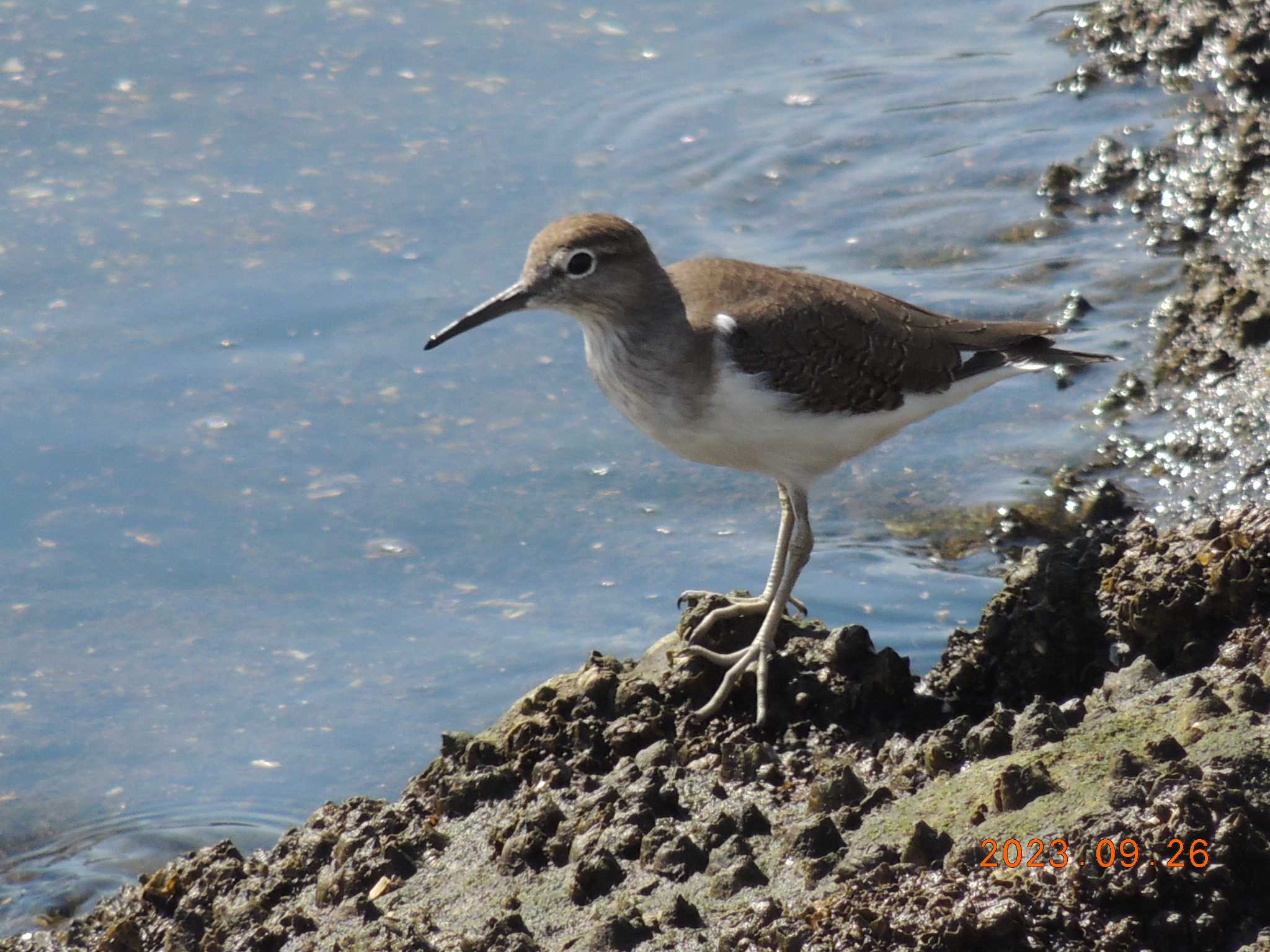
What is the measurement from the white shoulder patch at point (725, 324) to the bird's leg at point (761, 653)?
72 centimetres

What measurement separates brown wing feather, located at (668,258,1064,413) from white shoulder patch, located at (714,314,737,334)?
0.02 m

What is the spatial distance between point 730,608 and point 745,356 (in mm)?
952

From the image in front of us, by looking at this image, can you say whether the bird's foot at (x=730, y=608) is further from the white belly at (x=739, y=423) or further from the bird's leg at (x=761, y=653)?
the white belly at (x=739, y=423)

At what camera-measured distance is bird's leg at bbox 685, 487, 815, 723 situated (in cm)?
484

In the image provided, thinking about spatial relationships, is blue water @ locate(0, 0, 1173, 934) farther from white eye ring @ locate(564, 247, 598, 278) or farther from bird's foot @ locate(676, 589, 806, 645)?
white eye ring @ locate(564, 247, 598, 278)

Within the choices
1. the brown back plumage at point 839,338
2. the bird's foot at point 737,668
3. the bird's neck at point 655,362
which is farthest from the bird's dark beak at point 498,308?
the bird's foot at point 737,668

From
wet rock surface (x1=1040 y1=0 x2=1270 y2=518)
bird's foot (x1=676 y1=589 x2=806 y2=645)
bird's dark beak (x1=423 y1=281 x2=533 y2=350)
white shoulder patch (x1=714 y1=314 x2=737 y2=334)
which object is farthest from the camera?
wet rock surface (x1=1040 y1=0 x2=1270 y2=518)

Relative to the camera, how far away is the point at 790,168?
1013 cm

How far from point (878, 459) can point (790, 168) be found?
3080 millimetres

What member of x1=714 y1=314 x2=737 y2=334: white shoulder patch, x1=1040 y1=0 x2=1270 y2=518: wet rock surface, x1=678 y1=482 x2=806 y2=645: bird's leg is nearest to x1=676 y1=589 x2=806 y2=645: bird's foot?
x1=678 y1=482 x2=806 y2=645: bird's leg

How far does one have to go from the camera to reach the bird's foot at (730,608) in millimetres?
5332
